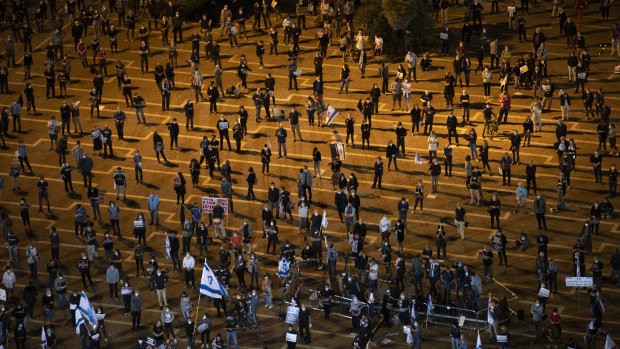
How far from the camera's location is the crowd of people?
46.6 m

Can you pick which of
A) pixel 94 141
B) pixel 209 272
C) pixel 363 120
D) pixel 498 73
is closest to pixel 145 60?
pixel 94 141

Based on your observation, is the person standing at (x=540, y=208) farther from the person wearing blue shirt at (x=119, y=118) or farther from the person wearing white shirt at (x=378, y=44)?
the person wearing blue shirt at (x=119, y=118)

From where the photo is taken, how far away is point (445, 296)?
153 feet

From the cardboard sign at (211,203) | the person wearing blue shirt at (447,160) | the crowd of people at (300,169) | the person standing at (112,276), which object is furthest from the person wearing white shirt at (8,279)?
the person wearing blue shirt at (447,160)

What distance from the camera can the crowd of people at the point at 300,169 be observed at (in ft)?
153

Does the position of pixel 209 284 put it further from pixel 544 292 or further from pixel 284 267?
pixel 544 292

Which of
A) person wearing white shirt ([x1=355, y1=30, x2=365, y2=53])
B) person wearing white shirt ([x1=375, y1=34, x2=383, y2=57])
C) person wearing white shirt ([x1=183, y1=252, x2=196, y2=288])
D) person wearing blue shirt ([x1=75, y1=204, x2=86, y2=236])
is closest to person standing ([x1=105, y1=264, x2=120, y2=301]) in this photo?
person wearing white shirt ([x1=183, y1=252, x2=196, y2=288])

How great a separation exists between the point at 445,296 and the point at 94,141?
18.6 m

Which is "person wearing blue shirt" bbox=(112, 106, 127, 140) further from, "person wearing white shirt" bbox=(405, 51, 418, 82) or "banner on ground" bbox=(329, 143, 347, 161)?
"person wearing white shirt" bbox=(405, 51, 418, 82)

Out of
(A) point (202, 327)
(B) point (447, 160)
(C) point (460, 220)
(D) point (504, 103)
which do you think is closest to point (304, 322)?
(A) point (202, 327)

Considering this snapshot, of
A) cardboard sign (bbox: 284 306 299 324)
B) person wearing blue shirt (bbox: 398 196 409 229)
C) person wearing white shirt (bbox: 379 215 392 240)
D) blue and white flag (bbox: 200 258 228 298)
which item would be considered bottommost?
cardboard sign (bbox: 284 306 299 324)

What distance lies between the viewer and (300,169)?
5466 cm

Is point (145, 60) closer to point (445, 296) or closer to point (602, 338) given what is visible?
point (445, 296)

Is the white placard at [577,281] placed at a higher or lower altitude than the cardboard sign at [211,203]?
lower
